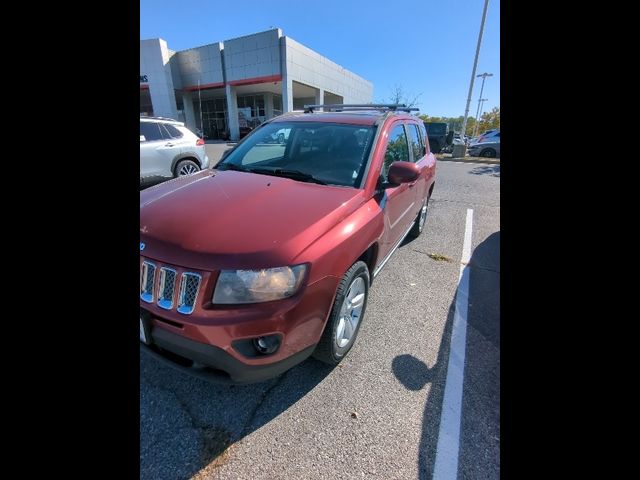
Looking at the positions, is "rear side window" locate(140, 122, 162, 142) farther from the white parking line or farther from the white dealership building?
the white dealership building

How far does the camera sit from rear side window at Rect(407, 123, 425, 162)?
379cm

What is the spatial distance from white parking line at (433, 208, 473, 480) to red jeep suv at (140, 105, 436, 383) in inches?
29.7

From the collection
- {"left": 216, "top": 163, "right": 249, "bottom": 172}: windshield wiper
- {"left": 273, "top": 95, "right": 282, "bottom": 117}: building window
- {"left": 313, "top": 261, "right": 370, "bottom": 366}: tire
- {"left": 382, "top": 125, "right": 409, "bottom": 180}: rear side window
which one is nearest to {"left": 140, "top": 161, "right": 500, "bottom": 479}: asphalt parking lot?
{"left": 313, "top": 261, "right": 370, "bottom": 366}: tire

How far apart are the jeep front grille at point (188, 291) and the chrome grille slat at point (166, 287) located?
63 mm

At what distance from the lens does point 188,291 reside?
158 cm

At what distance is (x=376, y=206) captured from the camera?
239 cm

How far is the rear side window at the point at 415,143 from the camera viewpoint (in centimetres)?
379

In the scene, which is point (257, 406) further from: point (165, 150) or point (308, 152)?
point (165, 150)

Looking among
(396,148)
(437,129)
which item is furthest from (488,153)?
(396,148)

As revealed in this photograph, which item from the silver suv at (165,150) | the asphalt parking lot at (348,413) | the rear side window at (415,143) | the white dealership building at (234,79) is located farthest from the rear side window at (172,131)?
the white dealership building at (234,79)
